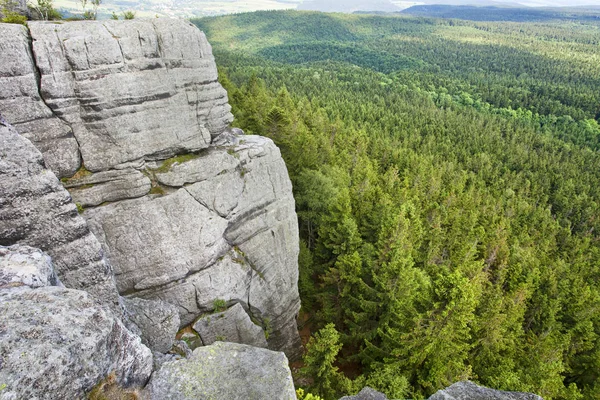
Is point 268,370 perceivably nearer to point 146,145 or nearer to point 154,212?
point 154,212

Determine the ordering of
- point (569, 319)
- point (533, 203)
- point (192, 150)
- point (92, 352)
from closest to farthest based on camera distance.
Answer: point (92, 352) < point (192, 150) < point (569, 319) < point (533, 203)

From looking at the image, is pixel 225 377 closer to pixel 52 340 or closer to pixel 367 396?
pixel 367 396

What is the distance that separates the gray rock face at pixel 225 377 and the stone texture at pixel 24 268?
4.53m

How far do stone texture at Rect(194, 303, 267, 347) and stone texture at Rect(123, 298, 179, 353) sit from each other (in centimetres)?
511

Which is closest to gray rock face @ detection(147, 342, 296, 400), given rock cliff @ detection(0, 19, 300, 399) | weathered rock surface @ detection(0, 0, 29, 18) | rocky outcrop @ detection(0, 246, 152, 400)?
rock cliff @ detection(0, 19, 300, 399)

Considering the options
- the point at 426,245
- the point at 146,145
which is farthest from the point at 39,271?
the point at 426,245

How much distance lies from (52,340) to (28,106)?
12.0 m

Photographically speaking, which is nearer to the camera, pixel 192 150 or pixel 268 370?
pixel 268 370

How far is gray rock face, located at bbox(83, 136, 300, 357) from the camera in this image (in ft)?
61.8

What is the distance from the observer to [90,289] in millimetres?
13695

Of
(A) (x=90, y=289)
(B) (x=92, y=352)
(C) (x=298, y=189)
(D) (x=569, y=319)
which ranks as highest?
(B) (x=92, y=352)

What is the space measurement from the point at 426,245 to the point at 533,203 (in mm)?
57891

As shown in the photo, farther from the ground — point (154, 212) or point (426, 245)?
point (154, 212)

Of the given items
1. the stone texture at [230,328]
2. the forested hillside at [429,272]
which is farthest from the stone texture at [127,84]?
the forested hillside at [429,272]
